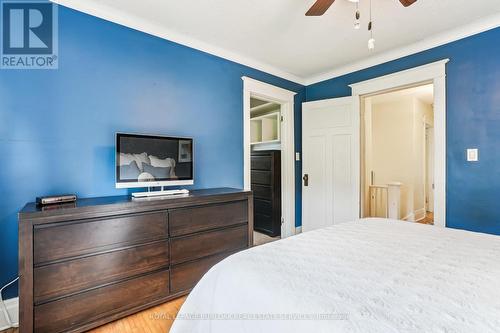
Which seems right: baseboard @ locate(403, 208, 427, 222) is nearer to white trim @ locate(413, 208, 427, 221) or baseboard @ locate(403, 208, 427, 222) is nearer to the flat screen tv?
white trim @ locate(413, 208, 427, 221)

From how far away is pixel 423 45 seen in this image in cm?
265

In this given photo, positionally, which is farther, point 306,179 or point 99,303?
point 306,179

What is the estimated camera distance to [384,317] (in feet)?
2.17

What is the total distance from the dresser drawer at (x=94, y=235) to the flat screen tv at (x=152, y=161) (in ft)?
1.13

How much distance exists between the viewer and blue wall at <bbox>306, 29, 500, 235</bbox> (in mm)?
2225

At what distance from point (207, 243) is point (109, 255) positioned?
0.78m

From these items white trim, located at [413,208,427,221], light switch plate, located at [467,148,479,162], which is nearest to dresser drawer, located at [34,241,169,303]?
light switch plate, located at [467,148,479,162]

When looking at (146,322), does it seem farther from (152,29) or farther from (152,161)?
(152,29)

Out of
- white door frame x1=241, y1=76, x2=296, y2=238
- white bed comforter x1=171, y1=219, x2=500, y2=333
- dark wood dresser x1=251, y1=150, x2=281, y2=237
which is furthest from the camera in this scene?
dark wood dresser x1=251, y1=150, x2=281, y2=237

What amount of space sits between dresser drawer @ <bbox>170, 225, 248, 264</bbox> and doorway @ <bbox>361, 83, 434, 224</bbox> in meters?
2.99

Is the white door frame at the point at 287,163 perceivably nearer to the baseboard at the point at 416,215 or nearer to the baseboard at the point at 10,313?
the baseboard at the point at 416,215

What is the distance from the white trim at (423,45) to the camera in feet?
7.38

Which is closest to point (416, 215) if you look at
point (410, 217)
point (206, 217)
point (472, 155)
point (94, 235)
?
point (410, 217)

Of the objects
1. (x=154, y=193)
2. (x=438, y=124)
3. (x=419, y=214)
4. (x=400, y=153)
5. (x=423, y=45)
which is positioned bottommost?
(x=419, y=214)
